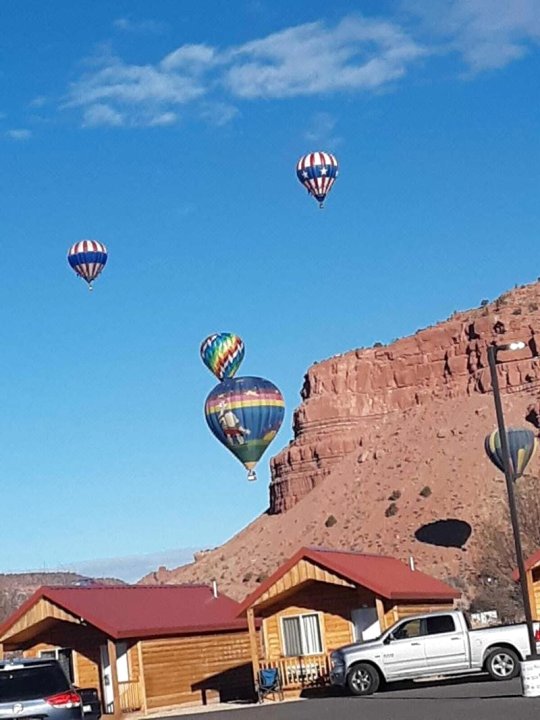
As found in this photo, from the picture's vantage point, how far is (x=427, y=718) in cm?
2158

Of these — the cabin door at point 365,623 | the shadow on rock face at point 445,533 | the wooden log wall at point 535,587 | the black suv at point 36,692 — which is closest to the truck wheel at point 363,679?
the cabin door at point 365,623

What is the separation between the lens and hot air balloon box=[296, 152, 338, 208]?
61.8 metres

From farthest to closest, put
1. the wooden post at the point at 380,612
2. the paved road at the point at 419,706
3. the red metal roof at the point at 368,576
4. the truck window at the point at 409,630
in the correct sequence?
the red metal roof at the point at 368,576 → the wooden post at the point at 380,612 → the truck window at the point at 409,630 → the paved road at the point at 419,706

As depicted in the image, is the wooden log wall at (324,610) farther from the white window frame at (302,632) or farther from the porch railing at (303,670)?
the porch railing at (303,670)

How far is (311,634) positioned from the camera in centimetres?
3653

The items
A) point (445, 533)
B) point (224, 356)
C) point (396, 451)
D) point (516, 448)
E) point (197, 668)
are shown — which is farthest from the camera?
point (396, 451)

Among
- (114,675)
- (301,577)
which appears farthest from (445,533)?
(114,675)

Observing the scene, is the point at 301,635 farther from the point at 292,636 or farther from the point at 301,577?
the point at 301,577

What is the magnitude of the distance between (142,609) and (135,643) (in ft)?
6.27

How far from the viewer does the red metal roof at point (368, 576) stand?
1369 inches

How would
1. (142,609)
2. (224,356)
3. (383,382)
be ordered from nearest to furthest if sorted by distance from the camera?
(142,609) → (224,356) → (383,382)

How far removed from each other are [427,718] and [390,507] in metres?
99.9

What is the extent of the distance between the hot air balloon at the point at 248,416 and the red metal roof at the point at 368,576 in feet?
56.1

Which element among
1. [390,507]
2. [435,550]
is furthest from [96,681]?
[390,507]
